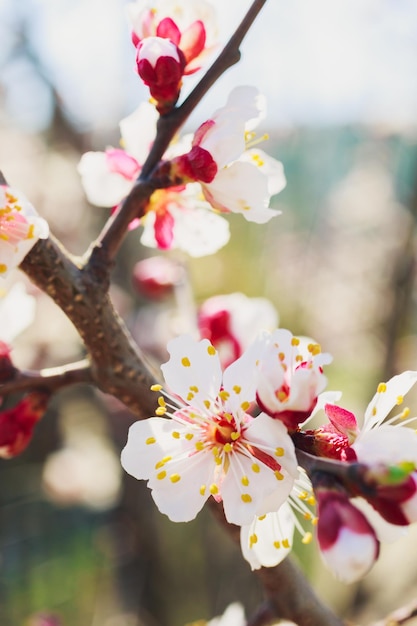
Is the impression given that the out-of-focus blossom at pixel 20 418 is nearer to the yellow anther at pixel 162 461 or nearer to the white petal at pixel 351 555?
the yellow anther at pixel 162 461

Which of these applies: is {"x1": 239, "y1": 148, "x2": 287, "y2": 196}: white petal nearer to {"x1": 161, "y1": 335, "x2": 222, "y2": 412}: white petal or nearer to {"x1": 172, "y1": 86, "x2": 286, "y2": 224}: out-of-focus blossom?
{"x1": 172, "y1": 86, "x2": 286, "y2": 224}: out-of-focus blossom

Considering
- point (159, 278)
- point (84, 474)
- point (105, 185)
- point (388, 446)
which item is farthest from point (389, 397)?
point (84, 474)

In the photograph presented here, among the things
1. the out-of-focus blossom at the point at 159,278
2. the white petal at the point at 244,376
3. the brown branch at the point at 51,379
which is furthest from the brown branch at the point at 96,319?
the out-of-focus blossom at the point at 159,278

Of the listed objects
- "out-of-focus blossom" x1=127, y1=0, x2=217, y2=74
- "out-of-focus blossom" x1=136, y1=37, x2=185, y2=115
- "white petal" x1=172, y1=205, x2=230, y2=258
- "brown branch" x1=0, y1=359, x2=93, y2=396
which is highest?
"out-of-focus blossom" x1=127, y1=0, x2=217, y2=74

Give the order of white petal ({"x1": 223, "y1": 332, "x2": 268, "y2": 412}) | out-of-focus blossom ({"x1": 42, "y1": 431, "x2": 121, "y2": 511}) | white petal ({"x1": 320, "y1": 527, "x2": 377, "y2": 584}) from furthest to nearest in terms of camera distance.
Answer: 1. out-of-focus blossom ({"x1": 42, "y1": 431, "x2": 121, "y2": 511})
2. white petal ({"x1": 223, "y1": 332, "x2": 268, "y2": 412})
3. white petal ({"x1": 320, "y1": 527, "x2": 377, "y2": 584})

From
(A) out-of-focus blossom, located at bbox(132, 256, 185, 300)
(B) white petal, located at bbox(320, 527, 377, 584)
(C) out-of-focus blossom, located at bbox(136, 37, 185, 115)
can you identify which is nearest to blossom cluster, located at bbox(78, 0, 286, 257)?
(C) out-of-focus blossom, located at bbox(136, 37, 185, 115)

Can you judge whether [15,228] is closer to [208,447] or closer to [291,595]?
[208,447]
